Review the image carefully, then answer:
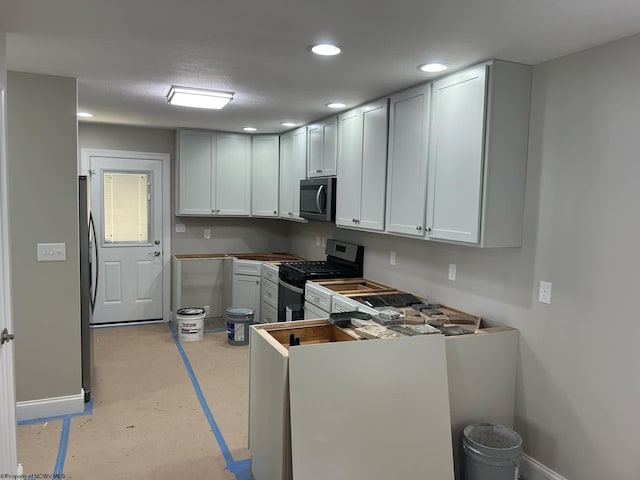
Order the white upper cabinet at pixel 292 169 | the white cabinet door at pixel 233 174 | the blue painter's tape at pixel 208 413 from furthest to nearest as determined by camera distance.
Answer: the white cabinet door at pixel 233 174
the white upper cabinet at pixel 292 169
the blue painter's tape at pixel 208 413

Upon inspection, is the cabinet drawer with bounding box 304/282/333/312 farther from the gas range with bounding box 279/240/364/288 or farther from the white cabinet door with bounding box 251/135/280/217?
the white cabinet door with bounding box 251/135/280/217

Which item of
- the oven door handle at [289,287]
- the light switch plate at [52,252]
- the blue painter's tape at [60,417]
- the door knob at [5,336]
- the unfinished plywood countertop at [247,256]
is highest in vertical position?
the light switch plate at [52,252]

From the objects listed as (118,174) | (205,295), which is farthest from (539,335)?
(118,174)

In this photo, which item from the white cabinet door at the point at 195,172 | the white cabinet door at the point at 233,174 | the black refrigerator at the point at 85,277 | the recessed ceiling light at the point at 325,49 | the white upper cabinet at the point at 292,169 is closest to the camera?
the recessed ceiling light at the point at 325,49

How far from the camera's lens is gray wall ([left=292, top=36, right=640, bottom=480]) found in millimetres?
2197

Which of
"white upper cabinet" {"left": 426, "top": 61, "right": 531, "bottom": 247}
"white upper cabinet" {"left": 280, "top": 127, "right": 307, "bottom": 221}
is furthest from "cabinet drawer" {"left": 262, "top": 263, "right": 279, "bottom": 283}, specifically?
"white upper cabinet" {"left": 426, "top": 61, "right": 531, "bottom": 247}

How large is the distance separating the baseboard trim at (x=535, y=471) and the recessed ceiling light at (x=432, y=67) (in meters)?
2.34

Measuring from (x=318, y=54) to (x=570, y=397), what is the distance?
2304 mm

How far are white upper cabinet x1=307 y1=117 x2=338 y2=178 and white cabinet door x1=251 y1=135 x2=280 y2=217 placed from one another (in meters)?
0.95

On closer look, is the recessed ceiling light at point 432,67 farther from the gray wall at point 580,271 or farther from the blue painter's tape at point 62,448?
the blue painter's tape at point 62,448

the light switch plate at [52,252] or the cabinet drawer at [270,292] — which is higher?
the light switch plate at [52,252]

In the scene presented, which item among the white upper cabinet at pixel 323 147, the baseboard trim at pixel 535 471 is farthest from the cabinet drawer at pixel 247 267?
the baseboard trim at pixel 535 471

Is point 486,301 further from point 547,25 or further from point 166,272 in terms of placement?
point 166,272

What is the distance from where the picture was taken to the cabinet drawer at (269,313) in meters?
5.03
